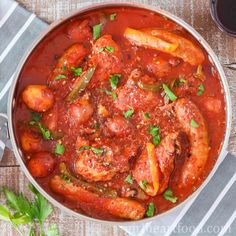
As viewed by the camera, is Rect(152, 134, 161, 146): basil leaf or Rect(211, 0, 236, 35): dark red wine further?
Rect(211, 0, 236, 35): dark red wine

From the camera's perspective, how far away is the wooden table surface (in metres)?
3.66

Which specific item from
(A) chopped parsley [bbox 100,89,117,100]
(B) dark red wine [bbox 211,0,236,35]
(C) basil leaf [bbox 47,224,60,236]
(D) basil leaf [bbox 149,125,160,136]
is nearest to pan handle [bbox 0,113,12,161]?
(C) basil leaf [bbox 47,224,60,236]

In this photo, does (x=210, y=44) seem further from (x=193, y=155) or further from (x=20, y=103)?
(x=20, y=103)

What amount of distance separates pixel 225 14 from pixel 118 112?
95 cm

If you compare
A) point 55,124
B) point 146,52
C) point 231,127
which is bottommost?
point 231,127

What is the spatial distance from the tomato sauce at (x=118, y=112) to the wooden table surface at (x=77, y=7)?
0.35 meters

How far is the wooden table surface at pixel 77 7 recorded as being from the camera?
366 centimetres

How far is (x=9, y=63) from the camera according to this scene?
3650mm

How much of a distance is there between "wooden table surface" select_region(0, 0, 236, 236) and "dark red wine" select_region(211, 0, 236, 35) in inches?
4.2

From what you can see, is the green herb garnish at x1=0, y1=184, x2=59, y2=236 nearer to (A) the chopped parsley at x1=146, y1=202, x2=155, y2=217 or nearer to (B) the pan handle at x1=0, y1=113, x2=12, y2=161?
(B) the pan handle at x1=0, y1=113, x2=12, y2=161

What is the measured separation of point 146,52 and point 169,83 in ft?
0.74

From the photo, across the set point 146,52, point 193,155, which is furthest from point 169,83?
point 193,155

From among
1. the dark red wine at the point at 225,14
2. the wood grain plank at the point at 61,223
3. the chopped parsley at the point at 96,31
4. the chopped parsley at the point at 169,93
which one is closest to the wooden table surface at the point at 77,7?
the wood grain plank at the point at 61,223

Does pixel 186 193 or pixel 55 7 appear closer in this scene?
pixel 186 193
